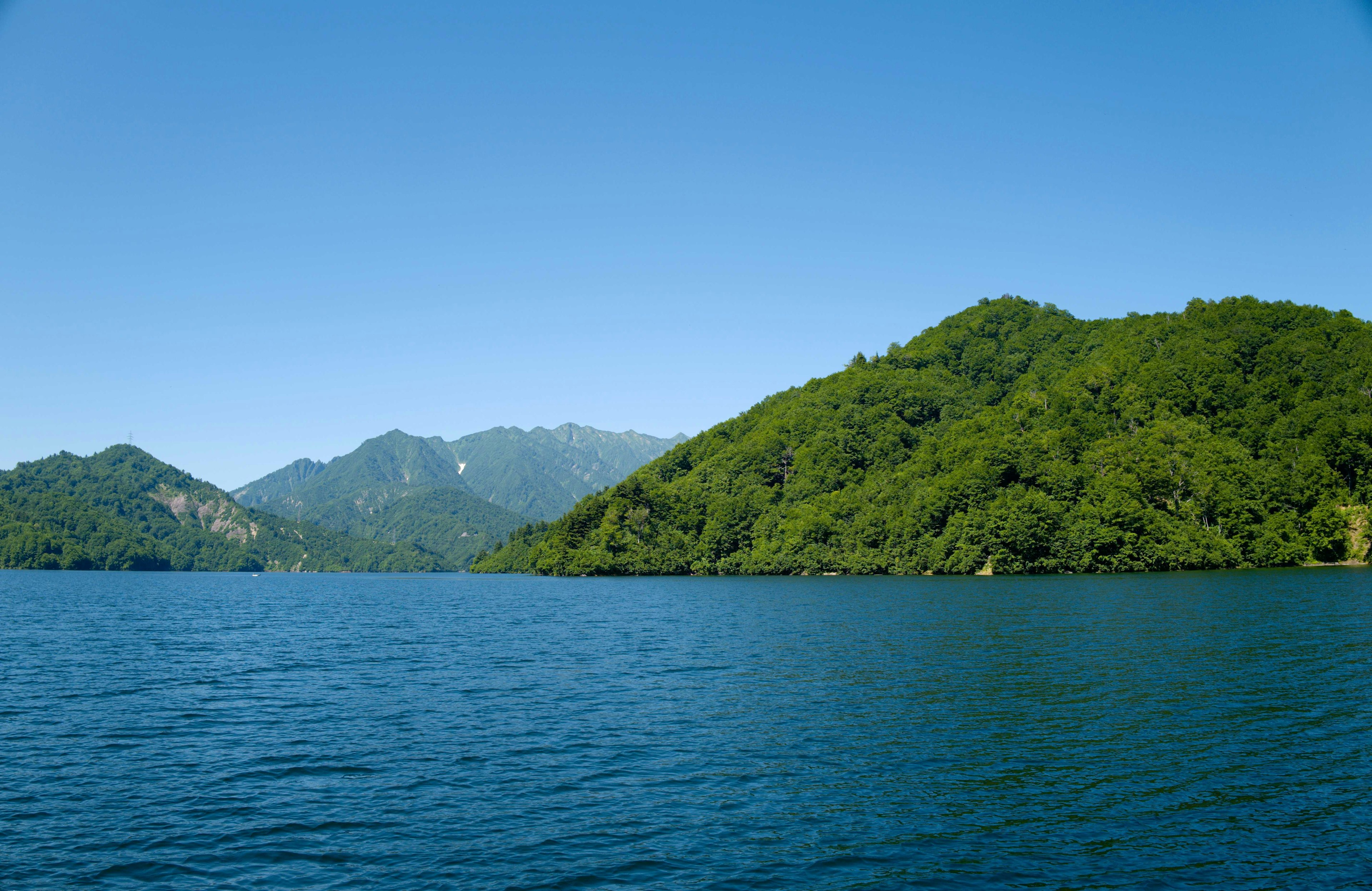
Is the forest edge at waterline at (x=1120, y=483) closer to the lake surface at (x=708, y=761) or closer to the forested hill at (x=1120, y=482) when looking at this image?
the forested hill at (x=1120, y=482)

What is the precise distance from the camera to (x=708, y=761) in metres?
25.0

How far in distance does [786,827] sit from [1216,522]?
471 feet

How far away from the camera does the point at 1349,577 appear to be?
91562mm

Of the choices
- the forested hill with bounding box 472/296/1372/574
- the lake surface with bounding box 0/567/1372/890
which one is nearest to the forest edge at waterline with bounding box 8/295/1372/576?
the forested hill with bounding box 472/296/1372/574

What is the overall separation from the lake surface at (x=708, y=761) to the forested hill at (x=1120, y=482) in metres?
86.0

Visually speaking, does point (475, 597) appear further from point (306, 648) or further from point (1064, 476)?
point (1064, 476)

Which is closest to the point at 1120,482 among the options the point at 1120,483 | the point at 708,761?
the point at 1120,483

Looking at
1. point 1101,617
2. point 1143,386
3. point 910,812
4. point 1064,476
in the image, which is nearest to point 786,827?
point 910,812

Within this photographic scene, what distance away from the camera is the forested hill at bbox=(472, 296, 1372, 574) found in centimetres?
13188

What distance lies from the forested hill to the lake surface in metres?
86.0

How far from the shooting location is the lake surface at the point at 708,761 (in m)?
17.3

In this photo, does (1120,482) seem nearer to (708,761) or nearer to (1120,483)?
(1120,483)

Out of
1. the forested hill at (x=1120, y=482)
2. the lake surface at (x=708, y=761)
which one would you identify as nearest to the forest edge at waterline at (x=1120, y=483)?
the forested hill at (x=1120, y=482)

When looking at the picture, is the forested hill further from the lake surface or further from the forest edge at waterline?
Answer: the lake surface
